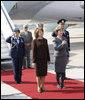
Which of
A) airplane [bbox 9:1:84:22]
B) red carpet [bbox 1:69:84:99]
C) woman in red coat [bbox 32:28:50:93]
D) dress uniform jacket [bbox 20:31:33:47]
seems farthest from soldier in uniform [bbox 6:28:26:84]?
airplane [bbox 9:1:84:22]

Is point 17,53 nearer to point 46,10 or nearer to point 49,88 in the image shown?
point 49,88

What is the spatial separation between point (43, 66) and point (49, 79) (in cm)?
176

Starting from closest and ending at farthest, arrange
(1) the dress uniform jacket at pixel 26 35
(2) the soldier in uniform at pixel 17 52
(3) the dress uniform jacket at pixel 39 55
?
(3) the dress uniform jacket at pixel 39 55 < (2) the soldier in uniform at pixel 17 52 < (1) the dress uniform jacket at pixel 26 35

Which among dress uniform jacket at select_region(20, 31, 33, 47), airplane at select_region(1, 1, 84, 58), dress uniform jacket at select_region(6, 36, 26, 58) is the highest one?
dress uniform jacket at select_region(6, 36, 26, 58)

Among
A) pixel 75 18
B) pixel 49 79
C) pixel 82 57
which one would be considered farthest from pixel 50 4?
pixel 49 79

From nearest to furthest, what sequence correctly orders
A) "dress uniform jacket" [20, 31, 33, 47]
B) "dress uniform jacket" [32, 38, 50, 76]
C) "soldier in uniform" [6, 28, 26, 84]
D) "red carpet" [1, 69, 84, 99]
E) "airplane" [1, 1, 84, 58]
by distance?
"red carpet" [1, 69, 84, 99], "dress uniform jacket" [32, 38, 50, 76], "soldier in uniform" [6, 28, 26, 84], "dress uniform jacket" [20, 31, 33, 47], "airplane" [1, 1, 84, 58]

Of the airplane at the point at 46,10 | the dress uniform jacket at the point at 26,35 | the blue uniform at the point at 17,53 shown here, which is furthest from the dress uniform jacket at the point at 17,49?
the airplane at the point at 46,10

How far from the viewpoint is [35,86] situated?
731 cm

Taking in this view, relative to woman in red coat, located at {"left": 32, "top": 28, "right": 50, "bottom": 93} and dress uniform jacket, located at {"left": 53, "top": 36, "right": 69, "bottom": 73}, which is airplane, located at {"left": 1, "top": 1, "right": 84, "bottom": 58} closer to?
dress uniform jacket, located at {"left": 53, "top": 36, "right": 69, "bottom": 73}

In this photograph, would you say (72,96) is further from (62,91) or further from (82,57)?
(82,57)

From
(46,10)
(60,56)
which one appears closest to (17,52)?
(60,56)

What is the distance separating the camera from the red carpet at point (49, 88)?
20.7ft

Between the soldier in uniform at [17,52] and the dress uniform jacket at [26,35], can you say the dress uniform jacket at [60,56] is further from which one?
the dress uniform jacket at [26,35]

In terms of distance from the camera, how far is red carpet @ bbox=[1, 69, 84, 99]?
6320mm
